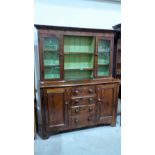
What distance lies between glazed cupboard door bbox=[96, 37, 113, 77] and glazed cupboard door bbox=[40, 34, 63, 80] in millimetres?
768

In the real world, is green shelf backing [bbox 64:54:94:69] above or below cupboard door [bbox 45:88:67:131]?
above

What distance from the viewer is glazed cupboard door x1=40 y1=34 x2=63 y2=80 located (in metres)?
2.60

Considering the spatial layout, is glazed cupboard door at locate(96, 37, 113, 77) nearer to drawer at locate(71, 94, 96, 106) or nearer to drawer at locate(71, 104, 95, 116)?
drawer at locate(71, 94, 96, 106)

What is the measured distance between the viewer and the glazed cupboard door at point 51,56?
2.60 m

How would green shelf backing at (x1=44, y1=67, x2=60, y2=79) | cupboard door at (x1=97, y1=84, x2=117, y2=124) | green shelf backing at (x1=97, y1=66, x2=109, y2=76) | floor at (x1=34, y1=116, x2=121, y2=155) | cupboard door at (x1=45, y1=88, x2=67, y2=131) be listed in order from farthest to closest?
green shelf backing at (x1=97, y1=66, x2=109, y2=76) → cupboard door at (x1=97, y1=84, x2=117, y2=124) → green shelf backing at (x1=44, y1=67, x2=60, y2=79) → cupboard door at (x1=45, y1=88, x2=67, y2=131) → floor at (x1=34, y1=116, x2=121, y2=155)

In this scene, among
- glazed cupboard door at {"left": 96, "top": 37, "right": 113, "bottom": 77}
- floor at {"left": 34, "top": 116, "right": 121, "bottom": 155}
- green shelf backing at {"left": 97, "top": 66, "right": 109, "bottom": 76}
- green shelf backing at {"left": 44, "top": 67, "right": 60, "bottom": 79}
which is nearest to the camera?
floor at {"left": 34, "top": 116, "right": 121, "bottom": 155}

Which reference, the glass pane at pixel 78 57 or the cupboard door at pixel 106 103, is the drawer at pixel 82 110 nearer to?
the cupboard door at pixel 106 103

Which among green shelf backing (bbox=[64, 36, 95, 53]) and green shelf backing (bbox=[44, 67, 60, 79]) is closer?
green shelf backing (bbox=[44, 67, 60, 79])

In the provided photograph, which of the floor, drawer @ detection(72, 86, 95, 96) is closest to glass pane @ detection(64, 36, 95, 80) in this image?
drawer @ detection(72, 86, 95, 96)

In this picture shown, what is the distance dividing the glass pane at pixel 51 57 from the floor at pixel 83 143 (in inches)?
43.2

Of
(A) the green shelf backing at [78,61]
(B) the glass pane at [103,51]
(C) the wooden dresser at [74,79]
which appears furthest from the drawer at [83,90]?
(B) the glass pane at [103,51]

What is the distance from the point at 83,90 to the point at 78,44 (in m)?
0.94
